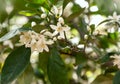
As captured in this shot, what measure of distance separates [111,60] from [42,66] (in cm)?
30

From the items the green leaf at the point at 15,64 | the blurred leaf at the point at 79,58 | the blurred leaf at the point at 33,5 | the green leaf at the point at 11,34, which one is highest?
the blurred leaf at the point at 33,5

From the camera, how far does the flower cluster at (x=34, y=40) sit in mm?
1040

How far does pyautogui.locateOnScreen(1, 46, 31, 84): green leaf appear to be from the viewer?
1023 millimetres

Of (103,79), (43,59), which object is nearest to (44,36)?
(43,59)

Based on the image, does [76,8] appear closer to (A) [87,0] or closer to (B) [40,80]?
(A) [87,0]

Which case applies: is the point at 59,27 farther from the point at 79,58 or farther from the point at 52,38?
the point at 79,58

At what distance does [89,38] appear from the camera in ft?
4.20

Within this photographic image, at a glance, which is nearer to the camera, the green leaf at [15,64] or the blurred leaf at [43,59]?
the green leaf at [15,64]

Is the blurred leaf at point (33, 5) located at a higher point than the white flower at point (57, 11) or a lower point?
higher

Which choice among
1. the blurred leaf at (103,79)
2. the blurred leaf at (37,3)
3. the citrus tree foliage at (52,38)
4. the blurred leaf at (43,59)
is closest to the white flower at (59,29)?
the citrus tree foliage at (52,38)

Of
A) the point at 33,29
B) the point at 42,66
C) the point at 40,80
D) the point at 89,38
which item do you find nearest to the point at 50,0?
the point at 33,29

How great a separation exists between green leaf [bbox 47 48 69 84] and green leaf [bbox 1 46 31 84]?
0.09 m

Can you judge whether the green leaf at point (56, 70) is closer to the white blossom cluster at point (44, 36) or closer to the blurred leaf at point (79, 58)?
the white blossom cluster at point (44, 36)

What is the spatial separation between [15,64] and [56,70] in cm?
15
